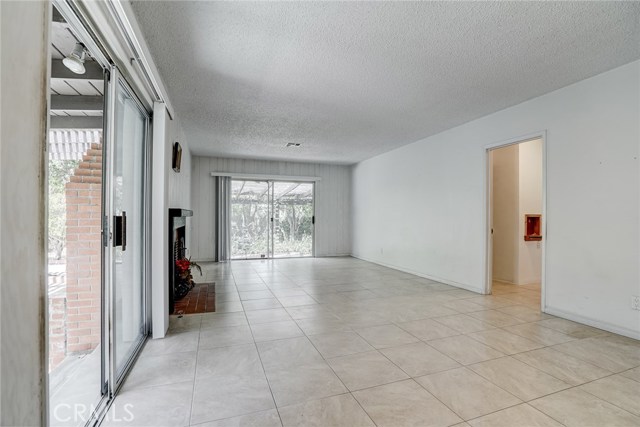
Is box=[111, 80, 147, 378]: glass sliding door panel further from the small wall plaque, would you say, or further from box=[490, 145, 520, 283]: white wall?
the small wall plaque

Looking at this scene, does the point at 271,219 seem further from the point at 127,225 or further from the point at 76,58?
the point at 76,58

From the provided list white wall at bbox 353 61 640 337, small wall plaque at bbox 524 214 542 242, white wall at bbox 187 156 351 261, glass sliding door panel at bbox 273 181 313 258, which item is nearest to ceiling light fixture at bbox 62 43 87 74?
white wall at bbox 353 61 640 337

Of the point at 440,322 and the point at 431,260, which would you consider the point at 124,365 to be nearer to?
the point at 440,322

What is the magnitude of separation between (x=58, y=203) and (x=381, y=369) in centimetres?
222

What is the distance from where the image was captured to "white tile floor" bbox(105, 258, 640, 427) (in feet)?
5.30

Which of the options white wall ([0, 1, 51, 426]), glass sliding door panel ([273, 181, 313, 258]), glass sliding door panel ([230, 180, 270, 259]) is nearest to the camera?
white wall ([0, 1, 51, 426])

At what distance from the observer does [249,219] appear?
750cm

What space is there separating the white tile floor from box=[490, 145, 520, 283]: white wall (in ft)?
4.79

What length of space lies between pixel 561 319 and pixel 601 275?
24.3 inches

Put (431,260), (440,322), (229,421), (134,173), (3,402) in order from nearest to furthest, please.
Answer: (3,402) < (229,421) < (134,173) < (440,322) < (431,260)

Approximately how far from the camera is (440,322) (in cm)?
305

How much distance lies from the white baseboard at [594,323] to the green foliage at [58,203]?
441cm

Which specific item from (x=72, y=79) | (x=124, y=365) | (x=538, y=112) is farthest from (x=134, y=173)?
(x=538, y=112)

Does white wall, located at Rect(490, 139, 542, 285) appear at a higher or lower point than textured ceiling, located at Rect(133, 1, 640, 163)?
lower
